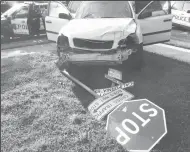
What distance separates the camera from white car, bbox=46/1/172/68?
427cm

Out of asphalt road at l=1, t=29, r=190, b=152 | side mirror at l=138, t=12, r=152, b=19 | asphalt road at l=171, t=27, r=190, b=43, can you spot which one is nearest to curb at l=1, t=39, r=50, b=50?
asphalt road at l=1, t=29, r=190, b=152

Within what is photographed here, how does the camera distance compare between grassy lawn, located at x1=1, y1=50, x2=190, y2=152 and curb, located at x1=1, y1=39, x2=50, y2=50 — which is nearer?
grassy lawn, located at x1=1, y1=50, x2=190, y2=152

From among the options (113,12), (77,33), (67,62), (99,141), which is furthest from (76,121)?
(113,12)

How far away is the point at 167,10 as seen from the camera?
568cm

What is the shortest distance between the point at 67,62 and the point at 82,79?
0.66m

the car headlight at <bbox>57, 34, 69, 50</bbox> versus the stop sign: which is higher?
the car headlight at <bbox>57, 34, 69, 50</bbox>

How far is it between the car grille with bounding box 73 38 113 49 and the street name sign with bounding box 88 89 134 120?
1081 millimetres

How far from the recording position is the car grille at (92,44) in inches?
171

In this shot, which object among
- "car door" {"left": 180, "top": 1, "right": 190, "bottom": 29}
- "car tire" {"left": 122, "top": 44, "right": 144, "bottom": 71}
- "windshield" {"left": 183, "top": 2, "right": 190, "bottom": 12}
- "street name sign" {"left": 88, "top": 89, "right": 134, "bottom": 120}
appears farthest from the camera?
"windshield" {"left": 183, "top": 2, "right": 190, "bottom": 12}

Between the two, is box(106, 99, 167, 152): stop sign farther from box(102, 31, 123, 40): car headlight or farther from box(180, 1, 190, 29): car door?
box(180, 1, 190, 29): car door

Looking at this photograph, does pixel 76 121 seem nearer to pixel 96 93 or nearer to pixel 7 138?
pixel 96 93

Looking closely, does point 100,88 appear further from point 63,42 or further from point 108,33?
point 63,42

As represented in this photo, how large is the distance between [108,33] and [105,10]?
4.13 feet

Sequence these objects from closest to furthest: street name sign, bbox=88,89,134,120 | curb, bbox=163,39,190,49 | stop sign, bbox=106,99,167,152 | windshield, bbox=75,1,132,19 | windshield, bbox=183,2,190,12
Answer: stop sign, bbox=106,99,167,152
street name sign, bbox=88,89,134,120
windshield, bbox=75,1,132,19
curb, bbox=163,39,190,49
windshield, bbox=183,2,190,12
